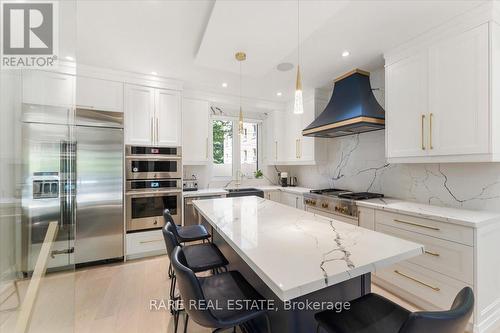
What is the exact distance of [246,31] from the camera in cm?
182

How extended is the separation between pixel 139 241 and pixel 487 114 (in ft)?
12.8

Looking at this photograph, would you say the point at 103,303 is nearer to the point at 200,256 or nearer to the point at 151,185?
the point at 200,256

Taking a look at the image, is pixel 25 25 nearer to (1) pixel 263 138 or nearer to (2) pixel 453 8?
(2) pixel 453 8

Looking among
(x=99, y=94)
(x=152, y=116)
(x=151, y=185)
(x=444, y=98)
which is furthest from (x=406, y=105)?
(x=99, y=94)

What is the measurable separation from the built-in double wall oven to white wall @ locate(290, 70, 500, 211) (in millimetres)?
2517

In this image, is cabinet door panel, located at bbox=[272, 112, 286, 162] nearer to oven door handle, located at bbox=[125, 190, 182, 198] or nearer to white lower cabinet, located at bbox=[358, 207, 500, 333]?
oven door handle, located at bbox=[125, 190, 182, 198]

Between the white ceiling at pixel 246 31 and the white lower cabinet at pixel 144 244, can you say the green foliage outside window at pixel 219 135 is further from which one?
the white lower cabinet at pixel 144 244

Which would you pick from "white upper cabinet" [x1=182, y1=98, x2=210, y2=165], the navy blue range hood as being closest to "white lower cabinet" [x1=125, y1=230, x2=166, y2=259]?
"white upper cabinet" [x1=182, y1=98, x2=210, y2=165]

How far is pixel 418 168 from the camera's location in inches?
94.8

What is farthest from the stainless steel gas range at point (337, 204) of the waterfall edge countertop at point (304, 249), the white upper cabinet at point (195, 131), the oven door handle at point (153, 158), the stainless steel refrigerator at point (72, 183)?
the stainless steel refrigerator at point (72, 183)

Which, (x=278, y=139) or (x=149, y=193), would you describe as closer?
(x=149, y=193)

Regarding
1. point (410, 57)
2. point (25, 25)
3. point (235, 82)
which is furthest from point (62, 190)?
point (410, 57)

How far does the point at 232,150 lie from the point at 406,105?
296 centimetres

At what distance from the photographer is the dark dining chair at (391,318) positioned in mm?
656
